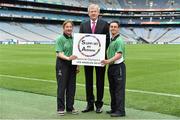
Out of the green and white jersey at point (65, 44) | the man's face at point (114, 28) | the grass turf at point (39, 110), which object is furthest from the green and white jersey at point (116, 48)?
the grass turf at point (39, 110)

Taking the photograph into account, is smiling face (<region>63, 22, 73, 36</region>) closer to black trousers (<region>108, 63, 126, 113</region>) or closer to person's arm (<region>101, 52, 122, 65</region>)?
person's arm (<region>101, 52, 122, 65</region>)

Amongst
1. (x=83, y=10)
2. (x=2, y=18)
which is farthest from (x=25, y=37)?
(x=83, y=10)

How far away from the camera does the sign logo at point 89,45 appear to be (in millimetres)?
7574

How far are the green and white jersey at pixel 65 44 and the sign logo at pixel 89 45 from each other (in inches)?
9.4

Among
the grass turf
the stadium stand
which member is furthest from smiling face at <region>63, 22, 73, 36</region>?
the stadium stand

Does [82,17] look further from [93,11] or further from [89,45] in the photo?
[89,45]

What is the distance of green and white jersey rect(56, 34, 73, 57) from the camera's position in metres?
7.69

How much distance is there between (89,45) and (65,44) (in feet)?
1.64

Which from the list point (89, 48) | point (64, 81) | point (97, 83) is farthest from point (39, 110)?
point (89, 48)

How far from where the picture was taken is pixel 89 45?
7.59 meters

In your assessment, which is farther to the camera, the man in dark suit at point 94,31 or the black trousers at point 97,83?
the black trousers at point 97,83

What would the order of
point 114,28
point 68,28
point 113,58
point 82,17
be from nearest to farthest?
point 113,58, point 114,28, point 68,28, point 82,17

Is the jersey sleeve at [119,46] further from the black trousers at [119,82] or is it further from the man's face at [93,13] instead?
the man's face at [93,13]

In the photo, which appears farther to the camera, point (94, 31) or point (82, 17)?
point (82, 17)
